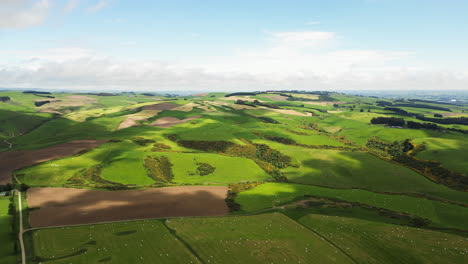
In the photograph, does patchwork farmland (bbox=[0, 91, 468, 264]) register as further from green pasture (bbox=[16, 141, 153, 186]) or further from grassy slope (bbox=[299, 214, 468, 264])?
green pasture (bbox=[16, 141, 153, 186])

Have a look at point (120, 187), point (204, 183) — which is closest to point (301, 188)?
point (204, 183)

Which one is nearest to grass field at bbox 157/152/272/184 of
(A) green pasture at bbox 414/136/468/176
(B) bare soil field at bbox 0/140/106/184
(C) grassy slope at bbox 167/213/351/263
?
(C) grassy slope at bbox 167/213/351/263

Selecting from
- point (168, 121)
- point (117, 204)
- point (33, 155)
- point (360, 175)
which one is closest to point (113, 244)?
point (117, 204)

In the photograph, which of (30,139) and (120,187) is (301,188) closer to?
(120,187)

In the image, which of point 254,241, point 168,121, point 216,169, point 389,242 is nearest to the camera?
point 389,242

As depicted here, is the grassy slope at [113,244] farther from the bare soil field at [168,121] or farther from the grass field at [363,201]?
the bare soil field at [168,121]

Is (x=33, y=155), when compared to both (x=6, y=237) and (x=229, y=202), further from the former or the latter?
(x=229, y=202)

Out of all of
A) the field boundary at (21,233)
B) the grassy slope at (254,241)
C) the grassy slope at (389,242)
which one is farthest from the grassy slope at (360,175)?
the field boundary at (21,233)
